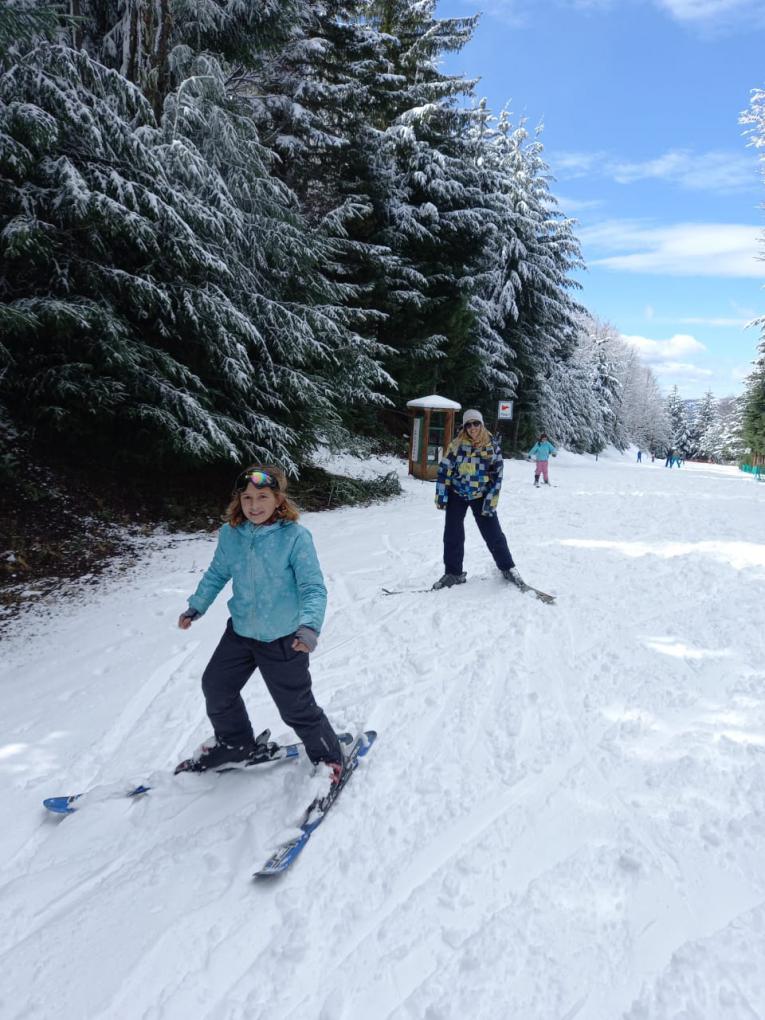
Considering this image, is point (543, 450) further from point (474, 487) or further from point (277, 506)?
point (277, 506)

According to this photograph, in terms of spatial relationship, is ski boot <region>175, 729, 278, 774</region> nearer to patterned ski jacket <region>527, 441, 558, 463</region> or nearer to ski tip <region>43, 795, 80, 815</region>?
ski tip <region>43, 795, 80, 815</region>

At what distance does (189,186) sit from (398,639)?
7.38 meters

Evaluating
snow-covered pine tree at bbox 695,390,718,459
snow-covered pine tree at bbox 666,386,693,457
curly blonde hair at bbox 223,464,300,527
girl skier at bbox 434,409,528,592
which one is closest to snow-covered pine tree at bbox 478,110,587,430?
girl skier at bbox 434,409,528,592

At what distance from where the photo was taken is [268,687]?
108 inches

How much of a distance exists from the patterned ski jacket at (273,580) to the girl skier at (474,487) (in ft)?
10.8

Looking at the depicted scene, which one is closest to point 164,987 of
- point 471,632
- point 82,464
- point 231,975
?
point 231,975

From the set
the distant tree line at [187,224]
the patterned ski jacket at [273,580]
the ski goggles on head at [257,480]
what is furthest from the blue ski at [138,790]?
the distant tree line at [187,224]

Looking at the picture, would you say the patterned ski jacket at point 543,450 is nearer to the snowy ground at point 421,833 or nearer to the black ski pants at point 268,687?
the snowy ground at point 421,833

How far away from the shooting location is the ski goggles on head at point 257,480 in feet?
8.82

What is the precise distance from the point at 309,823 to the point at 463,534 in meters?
3.86

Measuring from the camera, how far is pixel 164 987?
1.97 metres

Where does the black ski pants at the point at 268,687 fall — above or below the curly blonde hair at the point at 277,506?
below

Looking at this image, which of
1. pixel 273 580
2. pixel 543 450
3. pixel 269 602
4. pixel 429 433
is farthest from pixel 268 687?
pixel 543 450

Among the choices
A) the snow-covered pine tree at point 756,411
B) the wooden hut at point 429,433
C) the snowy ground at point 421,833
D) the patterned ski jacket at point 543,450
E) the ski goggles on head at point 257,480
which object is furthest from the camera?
the snow-covered pine tree at point 756,411
